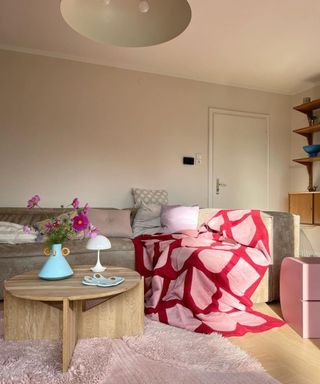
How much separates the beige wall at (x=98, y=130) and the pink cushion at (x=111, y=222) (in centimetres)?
53

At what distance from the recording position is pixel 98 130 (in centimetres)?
363

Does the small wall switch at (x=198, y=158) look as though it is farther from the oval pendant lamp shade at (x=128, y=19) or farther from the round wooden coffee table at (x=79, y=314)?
the oval pendant lamp shade at (x=128, y=19)

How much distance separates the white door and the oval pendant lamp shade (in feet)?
9.13

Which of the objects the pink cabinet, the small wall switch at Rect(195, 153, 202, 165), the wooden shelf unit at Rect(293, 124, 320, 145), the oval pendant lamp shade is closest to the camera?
the oval pendant lamp shade

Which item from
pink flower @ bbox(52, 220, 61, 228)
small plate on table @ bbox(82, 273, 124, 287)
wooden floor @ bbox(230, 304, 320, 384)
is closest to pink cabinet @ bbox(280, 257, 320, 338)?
wooden floor @ bbox(230, 304, 320, 384)

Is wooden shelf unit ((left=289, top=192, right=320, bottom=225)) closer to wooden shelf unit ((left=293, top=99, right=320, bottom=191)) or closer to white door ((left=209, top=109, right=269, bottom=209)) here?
wooden shelf unit ((left=293, top=99, right=320, bottom=191))

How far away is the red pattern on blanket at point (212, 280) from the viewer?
199 centimetres

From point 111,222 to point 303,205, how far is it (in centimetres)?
252

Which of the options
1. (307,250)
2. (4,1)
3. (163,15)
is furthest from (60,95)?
(307,250)

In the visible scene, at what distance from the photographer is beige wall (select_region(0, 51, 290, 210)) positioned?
3354 millimetres

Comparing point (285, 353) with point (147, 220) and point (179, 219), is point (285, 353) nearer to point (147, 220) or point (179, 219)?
point (179, 219)

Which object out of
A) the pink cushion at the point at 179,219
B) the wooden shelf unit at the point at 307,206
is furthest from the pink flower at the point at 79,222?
the wooden shelf unit at the point at 307,206

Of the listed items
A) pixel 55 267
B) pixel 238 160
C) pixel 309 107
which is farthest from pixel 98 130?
pixel 309 107

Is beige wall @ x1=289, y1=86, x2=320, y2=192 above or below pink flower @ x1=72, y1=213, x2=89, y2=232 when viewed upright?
above
